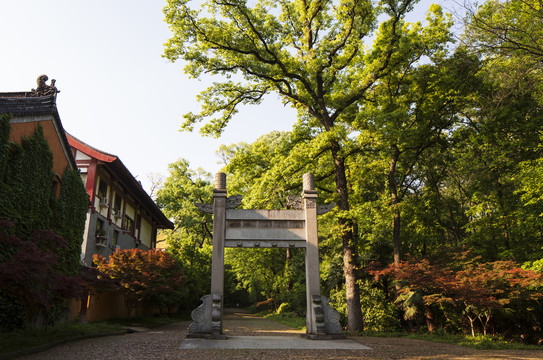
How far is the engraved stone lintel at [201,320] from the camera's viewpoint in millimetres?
11188

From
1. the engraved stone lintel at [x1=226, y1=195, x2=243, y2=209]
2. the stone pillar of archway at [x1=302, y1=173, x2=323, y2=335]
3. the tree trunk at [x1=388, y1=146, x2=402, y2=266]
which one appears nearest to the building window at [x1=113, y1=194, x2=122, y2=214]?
the engraved stone lintel at [x1=226, y1=195, x2=243, y2=209]

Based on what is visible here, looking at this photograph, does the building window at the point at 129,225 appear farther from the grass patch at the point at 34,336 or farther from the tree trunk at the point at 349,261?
the tree trunk at the point at 349,261

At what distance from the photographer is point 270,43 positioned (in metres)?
16.8

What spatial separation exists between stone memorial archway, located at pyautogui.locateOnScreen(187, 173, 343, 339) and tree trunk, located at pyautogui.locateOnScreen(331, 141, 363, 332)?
3079 mm

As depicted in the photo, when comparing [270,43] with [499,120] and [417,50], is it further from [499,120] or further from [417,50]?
[499,120]

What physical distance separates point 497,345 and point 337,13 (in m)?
14.7

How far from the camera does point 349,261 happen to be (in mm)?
15648

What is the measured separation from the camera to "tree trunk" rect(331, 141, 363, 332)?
15141 millimetres

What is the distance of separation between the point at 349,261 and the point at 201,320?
279 inches

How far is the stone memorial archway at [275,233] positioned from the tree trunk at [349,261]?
121 inches

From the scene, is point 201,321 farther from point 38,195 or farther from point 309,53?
point 309,53

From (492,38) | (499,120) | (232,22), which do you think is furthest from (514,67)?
(232,22)

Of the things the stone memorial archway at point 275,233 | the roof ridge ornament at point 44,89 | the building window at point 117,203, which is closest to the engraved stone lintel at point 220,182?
the stone memorial archway at point 275,233

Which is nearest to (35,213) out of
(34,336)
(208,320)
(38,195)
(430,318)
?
(38,195)
